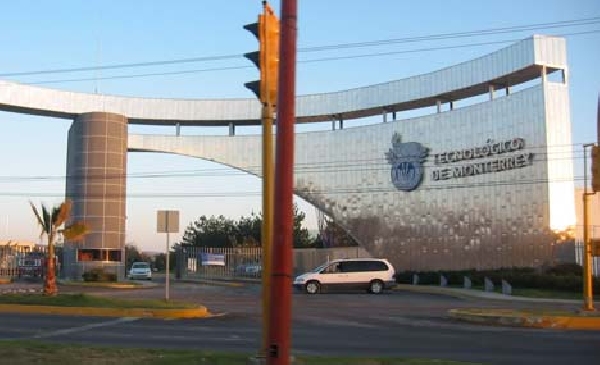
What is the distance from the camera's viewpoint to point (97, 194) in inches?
2080

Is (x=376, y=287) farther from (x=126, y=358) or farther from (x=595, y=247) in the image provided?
(x=126, y=358)

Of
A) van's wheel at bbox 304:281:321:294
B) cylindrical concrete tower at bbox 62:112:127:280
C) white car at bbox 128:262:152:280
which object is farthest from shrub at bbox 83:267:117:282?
van's wheel at bbox 304:281:321:294

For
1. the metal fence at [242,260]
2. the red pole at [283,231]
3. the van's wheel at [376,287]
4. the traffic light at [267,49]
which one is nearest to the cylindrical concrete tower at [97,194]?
the metal fence at [242,260]

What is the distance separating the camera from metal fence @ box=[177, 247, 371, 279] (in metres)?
54.3

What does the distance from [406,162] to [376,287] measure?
1537 centimetres

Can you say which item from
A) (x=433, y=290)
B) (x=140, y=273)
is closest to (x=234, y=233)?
(x=140, y=273)

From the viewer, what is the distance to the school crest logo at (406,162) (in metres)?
49.5

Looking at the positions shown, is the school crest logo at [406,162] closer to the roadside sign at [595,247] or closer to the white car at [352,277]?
the white car at [352,277]

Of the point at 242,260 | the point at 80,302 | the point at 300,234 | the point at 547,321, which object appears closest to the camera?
the point at 547,321

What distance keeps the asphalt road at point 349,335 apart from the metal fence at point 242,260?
29.9 m

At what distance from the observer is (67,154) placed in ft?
188

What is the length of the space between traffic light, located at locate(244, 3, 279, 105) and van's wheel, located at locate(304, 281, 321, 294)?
2845 cm

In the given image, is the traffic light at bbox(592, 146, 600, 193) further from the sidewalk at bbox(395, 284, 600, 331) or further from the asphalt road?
the asphalt road

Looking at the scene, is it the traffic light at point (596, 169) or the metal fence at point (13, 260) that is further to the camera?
the metal fence at point (13, 260)
